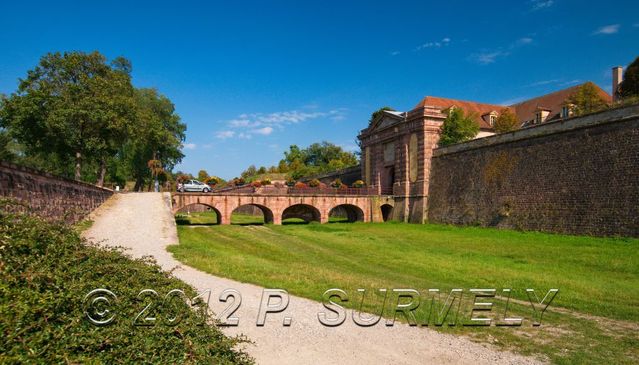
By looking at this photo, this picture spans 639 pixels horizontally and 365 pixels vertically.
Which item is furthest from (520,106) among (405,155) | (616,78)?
(405,155)

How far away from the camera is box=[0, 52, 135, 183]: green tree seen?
23812 mm

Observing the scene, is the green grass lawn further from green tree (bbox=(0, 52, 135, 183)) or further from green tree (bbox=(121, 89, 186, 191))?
green tree (bbox=(121, 89, 186, 191))

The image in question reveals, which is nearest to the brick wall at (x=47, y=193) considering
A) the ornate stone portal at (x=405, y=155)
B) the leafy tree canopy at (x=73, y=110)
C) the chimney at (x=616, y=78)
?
the leafy tree canopy at (x=73, y=110)

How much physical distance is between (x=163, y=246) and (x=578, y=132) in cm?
1957

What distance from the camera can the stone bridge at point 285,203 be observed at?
93.5ft

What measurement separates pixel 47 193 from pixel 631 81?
108 feet

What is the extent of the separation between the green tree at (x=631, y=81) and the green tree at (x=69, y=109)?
32.3 meters

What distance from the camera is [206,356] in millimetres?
3443

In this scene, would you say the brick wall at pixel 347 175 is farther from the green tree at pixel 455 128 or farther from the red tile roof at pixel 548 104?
the red tile roof at pixel 548 104

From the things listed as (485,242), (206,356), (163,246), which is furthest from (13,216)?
(485,242)

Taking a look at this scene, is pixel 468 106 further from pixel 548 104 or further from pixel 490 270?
pixel 490 270

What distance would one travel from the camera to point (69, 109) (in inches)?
925

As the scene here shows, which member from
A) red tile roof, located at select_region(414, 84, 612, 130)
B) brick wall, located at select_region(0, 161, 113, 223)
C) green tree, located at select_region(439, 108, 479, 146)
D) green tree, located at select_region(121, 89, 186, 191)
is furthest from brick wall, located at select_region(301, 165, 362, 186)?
brick wall, located at select_region(0, 161, 113, 223)

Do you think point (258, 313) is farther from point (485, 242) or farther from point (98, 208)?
point (98, 208)
